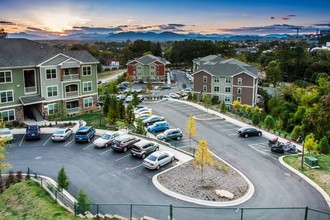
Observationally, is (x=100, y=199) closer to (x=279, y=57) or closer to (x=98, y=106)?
(x=98, y=106)

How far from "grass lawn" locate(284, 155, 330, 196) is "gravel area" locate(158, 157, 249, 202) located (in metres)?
6.07

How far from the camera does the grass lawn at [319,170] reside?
2458 centimetres

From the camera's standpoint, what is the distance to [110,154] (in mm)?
29141

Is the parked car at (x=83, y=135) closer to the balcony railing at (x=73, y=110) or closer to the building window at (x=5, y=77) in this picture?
the balcony railing at (x=73, y=110)

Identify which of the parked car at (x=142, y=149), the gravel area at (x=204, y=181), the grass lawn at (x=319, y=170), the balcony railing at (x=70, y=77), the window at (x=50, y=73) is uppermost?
the window at (x=50, y=73)

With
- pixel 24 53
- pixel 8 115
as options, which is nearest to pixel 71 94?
pixel 24 53

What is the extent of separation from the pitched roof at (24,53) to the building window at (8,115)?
579cm

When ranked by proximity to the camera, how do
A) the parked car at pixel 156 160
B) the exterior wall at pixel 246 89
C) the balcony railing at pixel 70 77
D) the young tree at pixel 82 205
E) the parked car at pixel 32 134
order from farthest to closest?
the exterior wall at pixel 246 89
the balcony railing at pixel 70 77
the parked car at pixel 32 134
the parked car at pixel 156 160
the young tree at pixel 82 205

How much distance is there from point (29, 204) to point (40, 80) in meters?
25.4

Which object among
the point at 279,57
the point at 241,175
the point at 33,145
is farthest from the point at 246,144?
the point at 279,57

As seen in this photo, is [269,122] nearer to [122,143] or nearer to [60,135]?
[122,143]

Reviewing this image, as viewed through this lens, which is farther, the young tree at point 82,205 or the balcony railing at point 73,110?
the balcony railing at point 73,110

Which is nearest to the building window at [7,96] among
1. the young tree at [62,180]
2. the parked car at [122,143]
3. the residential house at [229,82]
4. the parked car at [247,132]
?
the parked car at [122,143]

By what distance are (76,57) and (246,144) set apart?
2760 centimetres
